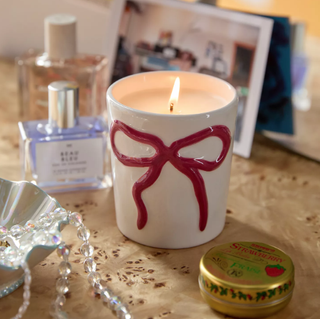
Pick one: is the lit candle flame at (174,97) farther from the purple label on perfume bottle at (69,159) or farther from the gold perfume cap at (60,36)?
the gold perfume cap at (60,36)

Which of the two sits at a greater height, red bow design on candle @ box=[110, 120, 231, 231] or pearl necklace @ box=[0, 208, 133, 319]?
red bow design on candle @ box=[110, 120, 231, 231]

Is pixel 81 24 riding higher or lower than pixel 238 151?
higher

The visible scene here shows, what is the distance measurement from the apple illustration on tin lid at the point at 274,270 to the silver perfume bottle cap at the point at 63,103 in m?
0.31

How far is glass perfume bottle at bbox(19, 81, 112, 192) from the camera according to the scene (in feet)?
1.99

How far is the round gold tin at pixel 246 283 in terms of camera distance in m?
0.41

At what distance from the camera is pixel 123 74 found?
0.81m

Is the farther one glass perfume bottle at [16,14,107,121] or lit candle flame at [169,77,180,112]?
glass perfume bottle at [16,14,107,121]

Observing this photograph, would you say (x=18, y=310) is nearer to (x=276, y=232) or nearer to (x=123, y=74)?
(x=276, y=232)

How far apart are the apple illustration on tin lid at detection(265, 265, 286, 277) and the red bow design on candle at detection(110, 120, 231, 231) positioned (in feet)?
0.32

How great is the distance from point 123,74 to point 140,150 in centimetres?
37

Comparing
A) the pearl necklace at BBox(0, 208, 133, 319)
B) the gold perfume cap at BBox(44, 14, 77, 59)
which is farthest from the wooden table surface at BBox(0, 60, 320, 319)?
the gold perfume cap at BBox(44, 14, 77, 59)

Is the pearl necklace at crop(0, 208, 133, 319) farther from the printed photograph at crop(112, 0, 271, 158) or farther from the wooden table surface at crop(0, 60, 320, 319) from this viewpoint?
the printed photograph at crop(112, 0, 271, 158)

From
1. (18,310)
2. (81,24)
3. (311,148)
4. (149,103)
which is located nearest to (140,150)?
(149,103)

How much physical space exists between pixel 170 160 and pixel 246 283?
132 mm
